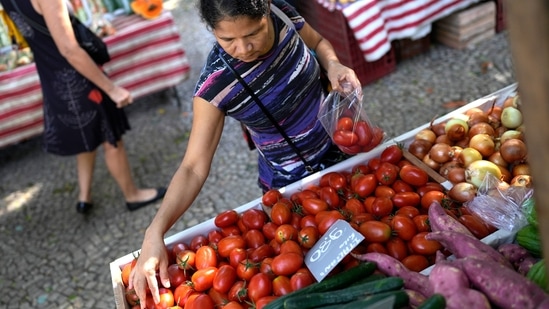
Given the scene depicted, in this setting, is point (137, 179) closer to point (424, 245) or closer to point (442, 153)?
point (442, 153)

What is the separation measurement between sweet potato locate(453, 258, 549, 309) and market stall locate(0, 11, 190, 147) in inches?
167

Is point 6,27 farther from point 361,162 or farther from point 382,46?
point 361,162

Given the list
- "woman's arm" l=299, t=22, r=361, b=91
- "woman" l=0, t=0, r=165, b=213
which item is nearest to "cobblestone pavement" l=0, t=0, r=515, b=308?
"woman" l=0, t=0, r=165, b=213

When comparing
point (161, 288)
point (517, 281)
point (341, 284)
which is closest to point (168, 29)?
point (161, 288)

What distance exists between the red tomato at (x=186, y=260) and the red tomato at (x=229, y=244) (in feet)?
0.33

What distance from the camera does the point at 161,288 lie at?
1881mm

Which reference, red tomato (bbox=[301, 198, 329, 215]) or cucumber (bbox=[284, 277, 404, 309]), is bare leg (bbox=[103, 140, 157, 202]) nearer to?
red tomato (bbox=[301, 198, 329, 215])

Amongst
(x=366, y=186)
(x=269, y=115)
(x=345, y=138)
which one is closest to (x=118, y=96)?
(x=269, y=115)

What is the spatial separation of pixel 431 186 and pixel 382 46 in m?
3.00

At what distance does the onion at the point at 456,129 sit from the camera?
2.27 meters

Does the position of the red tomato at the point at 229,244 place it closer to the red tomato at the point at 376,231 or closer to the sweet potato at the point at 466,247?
the red tomato at the point at 376,231

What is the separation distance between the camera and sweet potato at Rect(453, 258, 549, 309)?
1280 mm

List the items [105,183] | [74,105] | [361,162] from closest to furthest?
1. [361,162]
2. [74,105]
3. [105,183]

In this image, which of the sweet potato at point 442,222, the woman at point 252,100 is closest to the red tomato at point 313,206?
the woman at point 252,100
